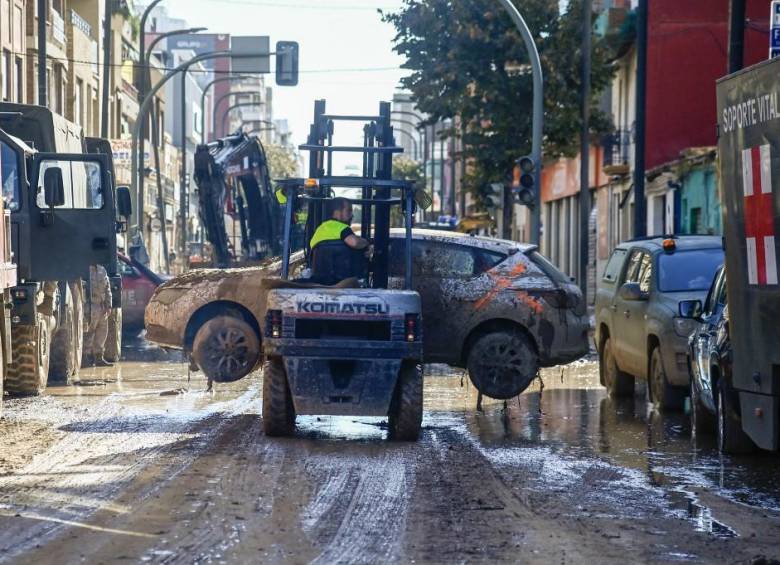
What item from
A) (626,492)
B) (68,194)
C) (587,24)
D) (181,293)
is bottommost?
(626,492)

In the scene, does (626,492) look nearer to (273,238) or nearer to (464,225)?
Result: (273,238)

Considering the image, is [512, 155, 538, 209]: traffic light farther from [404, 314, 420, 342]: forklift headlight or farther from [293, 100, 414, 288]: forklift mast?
A: [404, 314, 420, 342]: forklift headlight

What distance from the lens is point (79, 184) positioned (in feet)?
59.7

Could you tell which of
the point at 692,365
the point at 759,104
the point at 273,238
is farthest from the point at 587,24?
the point at 759,104

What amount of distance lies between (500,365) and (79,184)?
5757 mm

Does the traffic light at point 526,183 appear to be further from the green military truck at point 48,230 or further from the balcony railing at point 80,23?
the balcony railing at point 80,23

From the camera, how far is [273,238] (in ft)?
95.2

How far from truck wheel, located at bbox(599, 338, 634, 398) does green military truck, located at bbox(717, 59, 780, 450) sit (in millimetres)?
6669

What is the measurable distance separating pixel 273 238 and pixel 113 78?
32.5 metres

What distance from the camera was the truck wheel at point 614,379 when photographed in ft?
58.6

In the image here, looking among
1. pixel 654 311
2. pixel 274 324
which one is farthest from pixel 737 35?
pixel 274 324

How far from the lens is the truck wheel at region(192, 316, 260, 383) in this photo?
618 inches

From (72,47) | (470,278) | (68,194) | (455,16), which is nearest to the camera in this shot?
(470,278)

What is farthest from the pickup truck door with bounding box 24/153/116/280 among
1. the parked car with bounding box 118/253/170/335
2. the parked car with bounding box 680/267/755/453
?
the parked car with bounding box 118/253/170/335
